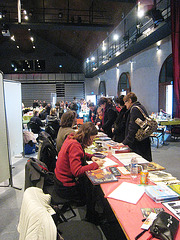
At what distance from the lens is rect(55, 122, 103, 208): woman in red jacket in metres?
1.98

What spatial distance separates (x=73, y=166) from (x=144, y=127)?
1167 mm


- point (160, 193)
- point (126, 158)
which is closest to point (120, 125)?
point (126, 158)

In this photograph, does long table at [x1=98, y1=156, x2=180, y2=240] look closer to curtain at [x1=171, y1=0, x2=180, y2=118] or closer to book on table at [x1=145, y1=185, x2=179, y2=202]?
book on table at [x1=145, y1=185, x2=179, y2=202]

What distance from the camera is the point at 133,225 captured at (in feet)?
4.01

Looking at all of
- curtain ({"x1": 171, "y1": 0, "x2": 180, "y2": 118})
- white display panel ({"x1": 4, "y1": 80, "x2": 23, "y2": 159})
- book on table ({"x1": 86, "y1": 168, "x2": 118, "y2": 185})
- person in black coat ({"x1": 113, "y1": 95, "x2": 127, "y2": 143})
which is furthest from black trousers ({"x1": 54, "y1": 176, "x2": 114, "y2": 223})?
curtain ({"x1": 171, "y1": 0, "x2": 180, "y2": 118})

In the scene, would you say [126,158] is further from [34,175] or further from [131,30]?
[131,30]

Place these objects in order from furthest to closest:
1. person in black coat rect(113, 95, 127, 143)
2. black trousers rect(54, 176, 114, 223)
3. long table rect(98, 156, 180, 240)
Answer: person in black coat rect(113, 95, 127, 143)
black trousers rect(54, 176, 114, 223)
long table rect(98, 156, 180, 240)

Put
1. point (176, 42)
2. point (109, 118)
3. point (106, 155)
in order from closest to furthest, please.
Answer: point (106, 155) → point (109, 118) → point (176, 42)

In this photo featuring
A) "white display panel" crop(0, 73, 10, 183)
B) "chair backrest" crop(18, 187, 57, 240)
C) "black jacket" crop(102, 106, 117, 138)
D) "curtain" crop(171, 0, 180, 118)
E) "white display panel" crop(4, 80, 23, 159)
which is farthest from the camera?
"curtain" crop(171, 0, 180, 118)

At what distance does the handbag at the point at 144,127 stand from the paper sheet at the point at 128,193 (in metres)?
1.01

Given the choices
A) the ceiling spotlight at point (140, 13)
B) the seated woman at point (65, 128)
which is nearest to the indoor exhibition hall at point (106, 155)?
the seated woman at point (65, 128)

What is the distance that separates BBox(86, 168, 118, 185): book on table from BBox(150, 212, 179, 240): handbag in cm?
71

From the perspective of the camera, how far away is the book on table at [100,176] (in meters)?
1.87

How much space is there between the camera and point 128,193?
163cm
